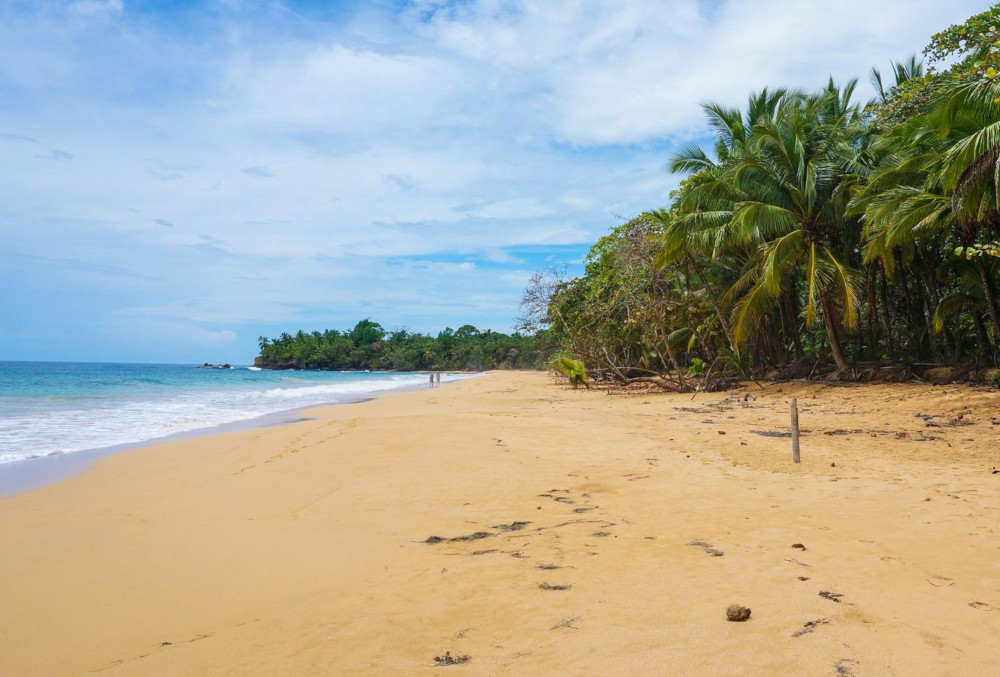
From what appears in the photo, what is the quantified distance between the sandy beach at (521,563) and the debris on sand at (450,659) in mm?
57

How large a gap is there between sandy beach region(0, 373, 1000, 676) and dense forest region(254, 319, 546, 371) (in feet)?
208

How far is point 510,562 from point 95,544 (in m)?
3.49

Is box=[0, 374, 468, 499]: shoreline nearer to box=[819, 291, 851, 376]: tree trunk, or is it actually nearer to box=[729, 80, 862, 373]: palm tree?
box=[729, 80, 862, 373]: palm tree

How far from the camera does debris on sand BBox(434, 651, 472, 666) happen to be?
9.57ft

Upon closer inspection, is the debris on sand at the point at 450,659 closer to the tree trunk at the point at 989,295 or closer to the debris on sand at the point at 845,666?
the debris on sand at the point at 845,666

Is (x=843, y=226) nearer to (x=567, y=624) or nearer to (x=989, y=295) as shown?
(x=989, y=295)

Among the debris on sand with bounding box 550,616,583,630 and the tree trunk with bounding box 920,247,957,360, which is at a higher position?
the tree trunk with bounding box 920,247,957,360

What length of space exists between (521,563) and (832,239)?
17.2 m

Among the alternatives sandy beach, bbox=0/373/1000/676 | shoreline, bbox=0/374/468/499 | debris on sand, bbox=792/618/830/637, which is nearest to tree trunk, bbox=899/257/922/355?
sandy beach, bbox=0/373/1000/676

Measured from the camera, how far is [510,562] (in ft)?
14.0

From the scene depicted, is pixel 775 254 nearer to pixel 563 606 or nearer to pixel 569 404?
pixel 569 404

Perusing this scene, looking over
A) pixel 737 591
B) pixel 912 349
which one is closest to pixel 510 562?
pixel 737 591

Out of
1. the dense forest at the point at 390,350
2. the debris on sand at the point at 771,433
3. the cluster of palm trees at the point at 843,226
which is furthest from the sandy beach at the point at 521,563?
the dense forest at the point at 390,350

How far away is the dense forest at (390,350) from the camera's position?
3007 inches
